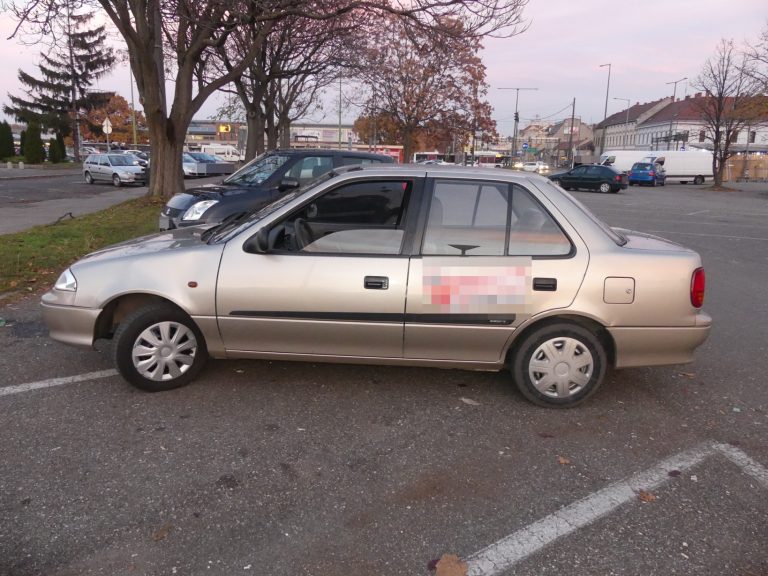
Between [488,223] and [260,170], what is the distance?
20.1 feet

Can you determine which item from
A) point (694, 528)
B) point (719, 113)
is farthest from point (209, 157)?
point (694, 528)

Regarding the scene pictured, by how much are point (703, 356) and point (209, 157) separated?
3768 cm

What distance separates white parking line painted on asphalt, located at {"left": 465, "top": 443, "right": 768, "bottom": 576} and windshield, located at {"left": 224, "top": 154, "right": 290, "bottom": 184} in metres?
7.11

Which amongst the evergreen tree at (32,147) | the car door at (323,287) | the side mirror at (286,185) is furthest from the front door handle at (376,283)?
the evergreen tree at (32,147)

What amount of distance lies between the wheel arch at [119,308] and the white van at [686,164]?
46956 mm

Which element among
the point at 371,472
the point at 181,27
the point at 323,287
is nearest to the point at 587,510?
the point at 371,472

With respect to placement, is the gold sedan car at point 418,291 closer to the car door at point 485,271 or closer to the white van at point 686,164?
the car door at point 485,271

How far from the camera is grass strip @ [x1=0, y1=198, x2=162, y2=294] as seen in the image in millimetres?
7363

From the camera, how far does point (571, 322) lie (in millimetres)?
3982

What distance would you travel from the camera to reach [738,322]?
6.36 metres

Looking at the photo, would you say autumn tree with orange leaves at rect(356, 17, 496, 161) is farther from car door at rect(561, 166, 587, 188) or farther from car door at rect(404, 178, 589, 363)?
car door at rect(404, 178, 589, 363)

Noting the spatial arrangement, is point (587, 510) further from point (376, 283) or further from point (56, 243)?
point (56, 243)

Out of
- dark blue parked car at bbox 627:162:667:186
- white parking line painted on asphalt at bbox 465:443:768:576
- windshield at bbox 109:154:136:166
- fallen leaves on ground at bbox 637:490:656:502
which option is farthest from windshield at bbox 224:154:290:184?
dark blue parked car at bbox 627:162:667:186

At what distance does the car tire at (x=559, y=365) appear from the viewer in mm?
3957
